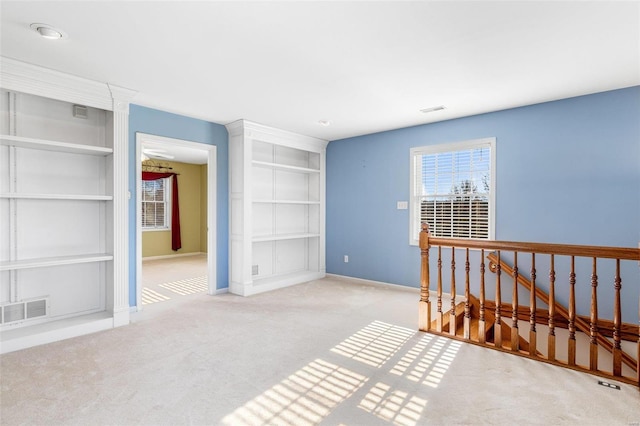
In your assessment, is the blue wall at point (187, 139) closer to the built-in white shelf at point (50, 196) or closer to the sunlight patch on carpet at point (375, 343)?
the built-in white shelf at point (50, 196)

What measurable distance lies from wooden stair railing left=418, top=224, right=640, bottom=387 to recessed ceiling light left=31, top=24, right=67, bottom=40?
329 cm

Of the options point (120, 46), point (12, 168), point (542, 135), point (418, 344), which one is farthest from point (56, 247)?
point (542, 135)

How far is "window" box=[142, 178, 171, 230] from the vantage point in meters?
8.05

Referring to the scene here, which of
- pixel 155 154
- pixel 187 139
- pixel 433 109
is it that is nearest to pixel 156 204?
pixel 155 154

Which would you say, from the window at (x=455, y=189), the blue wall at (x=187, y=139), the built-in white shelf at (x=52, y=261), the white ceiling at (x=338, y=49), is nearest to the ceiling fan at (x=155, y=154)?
Result: the blue wall at (x=187, y=139)

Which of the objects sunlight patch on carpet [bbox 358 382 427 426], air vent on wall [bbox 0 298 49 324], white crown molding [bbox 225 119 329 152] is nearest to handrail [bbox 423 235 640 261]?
sunlight patch on carpet [bbox 358 382 427 426]

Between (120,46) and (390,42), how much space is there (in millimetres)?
2019

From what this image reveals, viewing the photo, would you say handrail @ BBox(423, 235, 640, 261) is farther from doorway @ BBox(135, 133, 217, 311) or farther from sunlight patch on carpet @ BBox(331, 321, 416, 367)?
doorway @ BBox(135, 133, 217, 311)

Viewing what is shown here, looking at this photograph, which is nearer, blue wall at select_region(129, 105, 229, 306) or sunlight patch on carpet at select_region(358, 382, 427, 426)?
sunlight patch on carpet at select_region(358, 382, 427, 426)

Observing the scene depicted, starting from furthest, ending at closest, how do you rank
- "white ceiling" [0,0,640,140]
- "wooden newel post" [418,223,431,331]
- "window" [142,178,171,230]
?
"window" [142,178,171,230]
"wooden newel post" [418,223,431,331]
"white ceiling" [0,0,640,140]

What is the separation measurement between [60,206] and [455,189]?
464cm

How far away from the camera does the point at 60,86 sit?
3.08 meters

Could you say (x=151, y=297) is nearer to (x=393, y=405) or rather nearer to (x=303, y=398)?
(x=303, y=398)

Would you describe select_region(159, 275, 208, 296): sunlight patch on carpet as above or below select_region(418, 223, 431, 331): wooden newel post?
below
